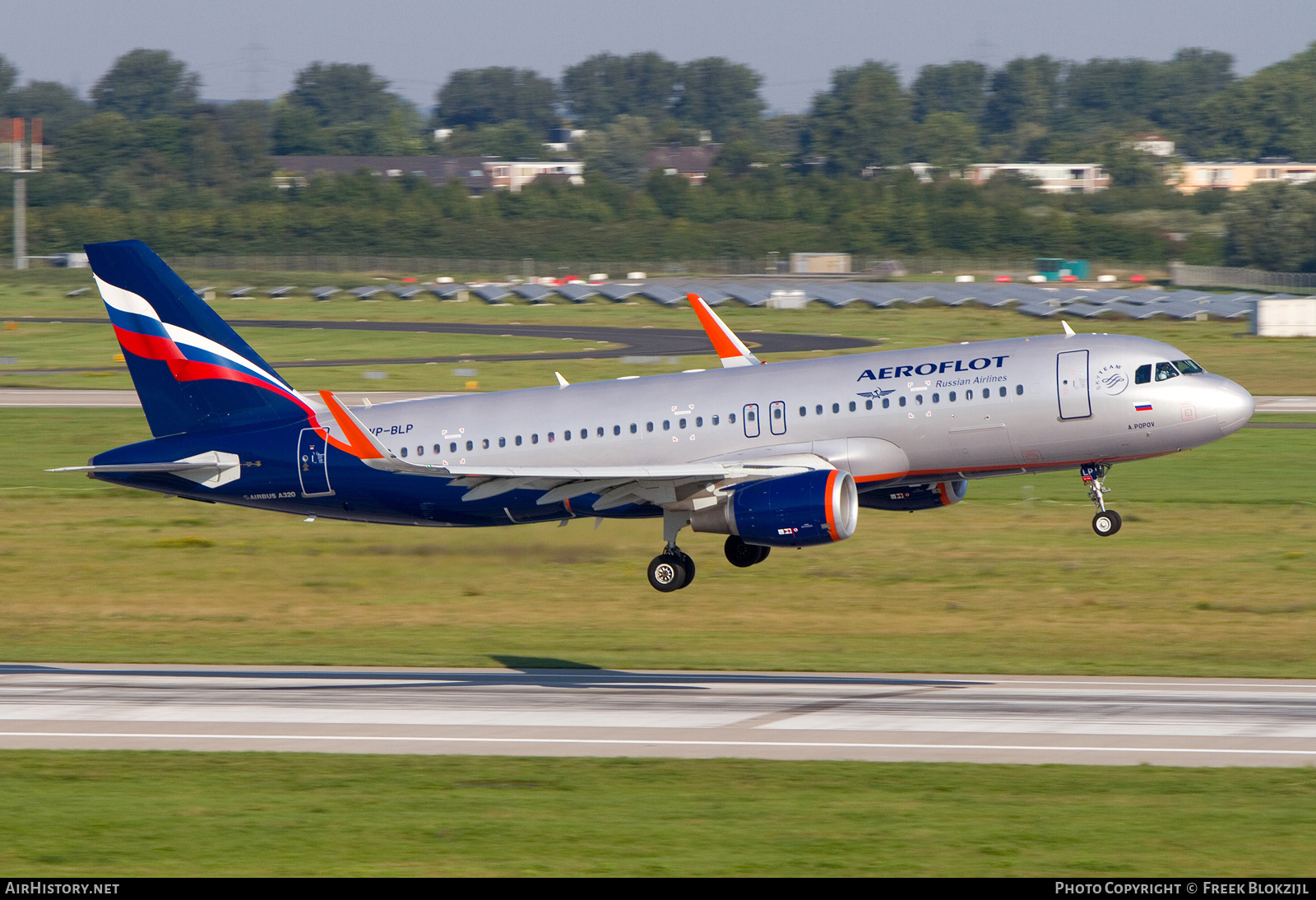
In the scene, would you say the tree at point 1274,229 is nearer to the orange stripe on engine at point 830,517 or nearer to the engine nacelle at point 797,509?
the engine nacelle at point 797,509

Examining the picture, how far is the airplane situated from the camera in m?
38.3

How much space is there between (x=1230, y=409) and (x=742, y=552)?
42.6ft

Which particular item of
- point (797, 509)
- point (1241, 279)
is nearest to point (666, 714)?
point (797, 509)

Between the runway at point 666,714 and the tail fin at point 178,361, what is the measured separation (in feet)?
27.9

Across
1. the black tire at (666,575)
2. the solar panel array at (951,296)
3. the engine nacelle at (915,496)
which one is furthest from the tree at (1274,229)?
the black tire at (666,575)

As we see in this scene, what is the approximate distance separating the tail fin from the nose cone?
23.5 m

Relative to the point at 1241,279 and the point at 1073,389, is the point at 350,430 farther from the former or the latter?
the point at 1241,279

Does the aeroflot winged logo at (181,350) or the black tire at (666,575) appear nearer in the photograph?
the black tire at (666,575)

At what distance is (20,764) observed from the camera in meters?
26.6

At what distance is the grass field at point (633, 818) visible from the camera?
66.6 feet

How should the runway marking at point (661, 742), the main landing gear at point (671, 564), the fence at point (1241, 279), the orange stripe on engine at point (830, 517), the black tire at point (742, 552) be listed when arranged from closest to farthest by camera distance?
the runway marking at point (661, 742) < the orange stripe on engine at point (830, 517) < the main landing gear at point (671, 564) < the black tire at point (742, 552) < the fence at point (1241, 279)

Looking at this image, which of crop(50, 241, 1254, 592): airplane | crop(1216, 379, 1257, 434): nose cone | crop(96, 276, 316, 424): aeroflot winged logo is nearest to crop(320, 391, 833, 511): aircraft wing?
crop(50, 241, 1254, 592): airplane
